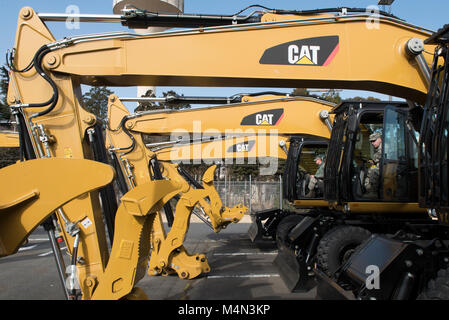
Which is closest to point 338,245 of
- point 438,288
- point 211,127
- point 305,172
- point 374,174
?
point 374,174

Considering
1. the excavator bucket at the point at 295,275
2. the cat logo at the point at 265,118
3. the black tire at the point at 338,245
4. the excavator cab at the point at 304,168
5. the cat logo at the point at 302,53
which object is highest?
the cat logo at the point at 302,53

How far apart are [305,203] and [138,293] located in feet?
18.2

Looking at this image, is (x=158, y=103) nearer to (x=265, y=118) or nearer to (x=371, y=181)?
(x=265, y=118)

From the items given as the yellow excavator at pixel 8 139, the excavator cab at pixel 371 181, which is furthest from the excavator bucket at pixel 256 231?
the yellow excavator at pixel 8 139

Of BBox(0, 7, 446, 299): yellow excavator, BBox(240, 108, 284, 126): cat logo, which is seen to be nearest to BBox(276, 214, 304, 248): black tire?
BBox(240, 108, 284, 126): cat logo

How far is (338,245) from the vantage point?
502 cm

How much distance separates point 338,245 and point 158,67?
3408 mm

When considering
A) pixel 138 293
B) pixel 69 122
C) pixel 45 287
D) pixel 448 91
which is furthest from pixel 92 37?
pixel 45 287

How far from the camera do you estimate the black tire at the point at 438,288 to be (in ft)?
8.91

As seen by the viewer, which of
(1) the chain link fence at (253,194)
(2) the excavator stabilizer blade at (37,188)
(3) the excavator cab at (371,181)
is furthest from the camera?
(1) the chain link fence at (253,194)

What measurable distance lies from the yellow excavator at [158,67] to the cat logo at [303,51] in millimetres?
11

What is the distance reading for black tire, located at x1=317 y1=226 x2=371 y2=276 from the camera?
4945 millimetres

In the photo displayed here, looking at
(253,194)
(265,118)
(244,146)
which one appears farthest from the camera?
(253,194)

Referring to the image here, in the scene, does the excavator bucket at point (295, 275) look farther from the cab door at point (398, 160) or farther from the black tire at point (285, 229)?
the cab door at point (398, 160)
